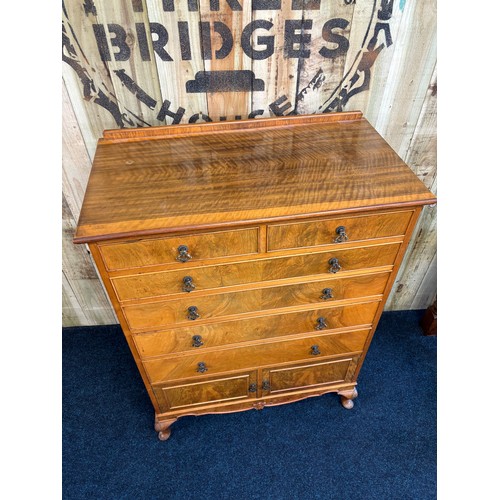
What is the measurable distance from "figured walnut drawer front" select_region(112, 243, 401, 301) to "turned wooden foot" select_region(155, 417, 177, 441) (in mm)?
773

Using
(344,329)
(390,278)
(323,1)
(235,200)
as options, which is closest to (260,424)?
(344,329)

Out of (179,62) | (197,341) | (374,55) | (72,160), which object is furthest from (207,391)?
(374,55)

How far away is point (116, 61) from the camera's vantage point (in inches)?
50.2

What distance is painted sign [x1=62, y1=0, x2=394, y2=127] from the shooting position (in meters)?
1.21

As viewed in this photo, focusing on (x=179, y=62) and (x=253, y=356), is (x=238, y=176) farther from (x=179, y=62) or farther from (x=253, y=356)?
(x=253, y=356)

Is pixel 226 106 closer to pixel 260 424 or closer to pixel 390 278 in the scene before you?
pixel 390 278

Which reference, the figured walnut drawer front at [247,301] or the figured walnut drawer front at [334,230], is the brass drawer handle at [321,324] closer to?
the figured walnut drawer front at [247,301]

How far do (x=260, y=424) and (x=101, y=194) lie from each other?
126 cm

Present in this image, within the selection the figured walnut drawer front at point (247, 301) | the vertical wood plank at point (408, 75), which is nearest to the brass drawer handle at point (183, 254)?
the figured walnut drawer front at point (247, 301)

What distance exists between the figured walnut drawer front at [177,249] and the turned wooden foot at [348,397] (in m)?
1.01

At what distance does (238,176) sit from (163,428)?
1177 mm

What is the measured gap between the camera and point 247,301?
1253 millimetres

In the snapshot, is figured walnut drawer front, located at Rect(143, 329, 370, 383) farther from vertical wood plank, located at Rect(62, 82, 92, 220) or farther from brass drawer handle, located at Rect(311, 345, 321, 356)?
vertical wood plank, located at Rect(62, 82, 92, 220)

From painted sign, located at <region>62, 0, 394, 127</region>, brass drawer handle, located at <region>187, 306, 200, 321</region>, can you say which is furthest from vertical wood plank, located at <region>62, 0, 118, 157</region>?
brass drawer handle, located at <region>187, 306, 200, 321</region>
